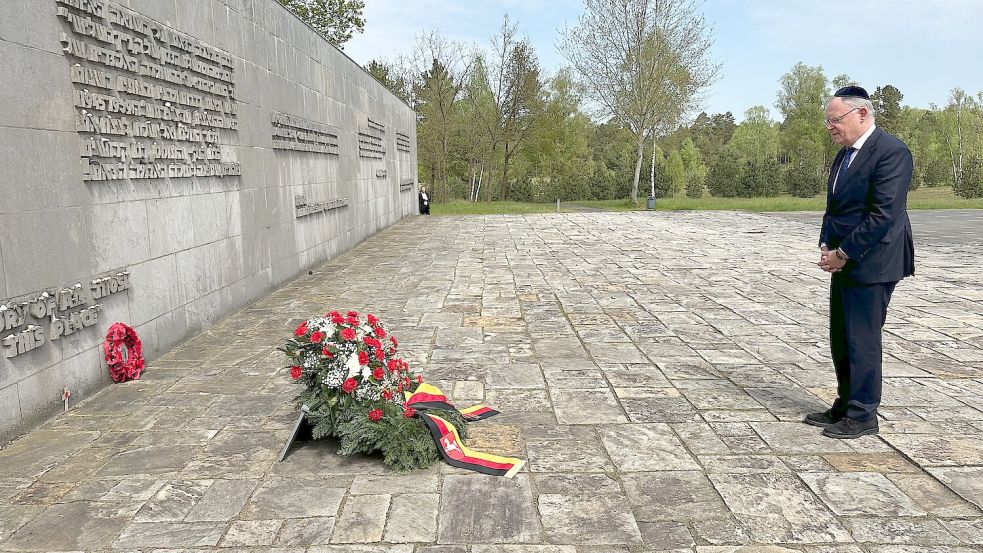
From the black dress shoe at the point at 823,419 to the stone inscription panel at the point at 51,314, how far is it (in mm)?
4660

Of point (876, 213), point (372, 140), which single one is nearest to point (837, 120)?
point (876, 213)

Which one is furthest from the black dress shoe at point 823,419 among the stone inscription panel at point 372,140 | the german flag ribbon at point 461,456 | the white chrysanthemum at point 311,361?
the stone inscription panel at point 372,140

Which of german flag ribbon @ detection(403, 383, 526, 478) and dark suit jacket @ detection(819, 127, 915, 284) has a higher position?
dark suit jacket @ detection(819, 127, 915, 284)

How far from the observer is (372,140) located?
16672 mm

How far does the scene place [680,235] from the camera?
53.4ft

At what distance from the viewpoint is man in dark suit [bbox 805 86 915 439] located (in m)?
3.55

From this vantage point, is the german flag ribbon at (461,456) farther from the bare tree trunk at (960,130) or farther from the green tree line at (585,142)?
the bare tree trunk at (960,130)

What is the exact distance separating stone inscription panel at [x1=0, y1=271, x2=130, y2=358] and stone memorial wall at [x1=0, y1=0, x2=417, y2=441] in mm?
12

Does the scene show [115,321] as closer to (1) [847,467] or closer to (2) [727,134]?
(1) [847,467]

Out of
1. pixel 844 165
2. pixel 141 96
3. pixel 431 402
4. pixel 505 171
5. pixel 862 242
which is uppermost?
pixel 505 171

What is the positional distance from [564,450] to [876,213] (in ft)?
6.76

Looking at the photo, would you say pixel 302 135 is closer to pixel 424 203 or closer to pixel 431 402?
pixel 431 402

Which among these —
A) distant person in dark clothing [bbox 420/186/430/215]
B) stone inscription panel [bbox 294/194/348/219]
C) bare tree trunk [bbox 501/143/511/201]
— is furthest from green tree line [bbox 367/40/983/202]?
stone inscription panel [bbox 294/194/348/219]

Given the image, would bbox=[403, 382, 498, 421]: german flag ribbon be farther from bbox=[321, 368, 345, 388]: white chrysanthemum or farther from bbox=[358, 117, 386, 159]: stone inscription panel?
bbox=[358, 117, 386, 159]: stone inscription panel
